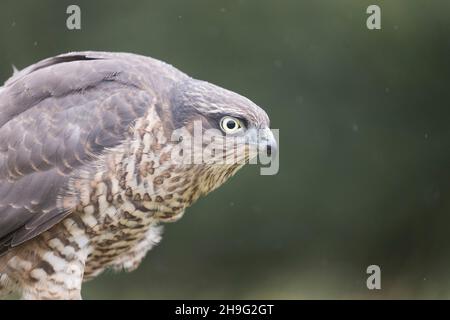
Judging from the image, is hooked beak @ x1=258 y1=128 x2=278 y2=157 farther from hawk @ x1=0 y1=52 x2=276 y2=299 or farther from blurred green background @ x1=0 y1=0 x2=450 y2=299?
blurred green background @ x1=0 y1=0 x2=450 y2=299

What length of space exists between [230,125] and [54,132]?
969 millimetres

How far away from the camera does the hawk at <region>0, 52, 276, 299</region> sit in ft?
15.7

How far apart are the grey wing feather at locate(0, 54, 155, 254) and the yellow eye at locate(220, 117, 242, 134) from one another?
1.45 ft

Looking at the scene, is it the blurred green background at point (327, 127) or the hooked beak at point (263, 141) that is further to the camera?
the blurred green background at point (327, 127)

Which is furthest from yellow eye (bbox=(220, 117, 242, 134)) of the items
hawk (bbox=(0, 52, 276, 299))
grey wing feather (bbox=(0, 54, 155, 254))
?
grey wing feather (bbox=(0, 54, 155, 254))

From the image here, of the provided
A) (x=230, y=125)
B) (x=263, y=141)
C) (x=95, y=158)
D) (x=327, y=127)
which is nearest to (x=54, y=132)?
(x=95, y=158)

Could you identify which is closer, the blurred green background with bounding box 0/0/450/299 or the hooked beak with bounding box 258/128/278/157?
the hooked beak with bounding box 258/128/278/157

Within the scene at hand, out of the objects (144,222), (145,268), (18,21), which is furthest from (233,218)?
(144,222)

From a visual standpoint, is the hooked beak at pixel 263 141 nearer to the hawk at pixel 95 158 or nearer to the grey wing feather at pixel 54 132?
the hawk at pixel 95 158

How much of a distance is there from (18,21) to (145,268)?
2.85 m

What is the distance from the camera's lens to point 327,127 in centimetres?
856

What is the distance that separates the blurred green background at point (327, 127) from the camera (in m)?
8.51

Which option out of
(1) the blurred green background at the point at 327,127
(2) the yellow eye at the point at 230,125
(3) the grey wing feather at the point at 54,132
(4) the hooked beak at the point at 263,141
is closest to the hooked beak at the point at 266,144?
(4) the hooked beak at the point at 263,141

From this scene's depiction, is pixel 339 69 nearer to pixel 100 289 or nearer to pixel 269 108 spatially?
pixel 269 108
